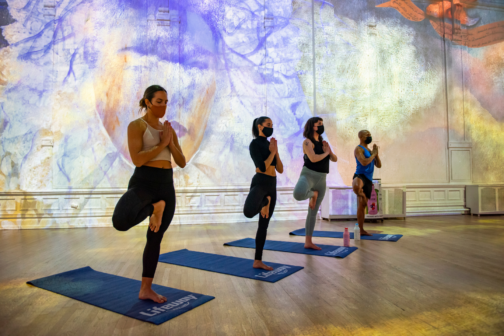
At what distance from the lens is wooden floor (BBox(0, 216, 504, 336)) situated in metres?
2.04

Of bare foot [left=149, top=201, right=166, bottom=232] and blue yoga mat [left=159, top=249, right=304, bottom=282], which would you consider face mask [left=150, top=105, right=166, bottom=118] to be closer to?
bare foot [left=149, top=201, right=166, bottom=232]

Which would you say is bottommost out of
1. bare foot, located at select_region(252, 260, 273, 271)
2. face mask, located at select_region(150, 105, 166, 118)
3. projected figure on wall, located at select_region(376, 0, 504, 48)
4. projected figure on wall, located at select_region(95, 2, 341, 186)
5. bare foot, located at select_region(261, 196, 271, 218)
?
bare foot, located at select_region(252, 260, 273, 271)

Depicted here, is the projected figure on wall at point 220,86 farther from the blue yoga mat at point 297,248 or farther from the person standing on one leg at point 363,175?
the blue yoga mat at point 297,248

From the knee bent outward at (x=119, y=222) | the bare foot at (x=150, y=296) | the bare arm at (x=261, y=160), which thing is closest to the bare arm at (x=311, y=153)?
the bare arm at (x=261, y=160)

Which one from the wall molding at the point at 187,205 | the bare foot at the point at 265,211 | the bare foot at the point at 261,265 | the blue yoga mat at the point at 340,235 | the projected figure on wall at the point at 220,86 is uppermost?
the projected figure on wall at the point at 220,86

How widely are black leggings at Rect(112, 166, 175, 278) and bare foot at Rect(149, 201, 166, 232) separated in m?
0.02

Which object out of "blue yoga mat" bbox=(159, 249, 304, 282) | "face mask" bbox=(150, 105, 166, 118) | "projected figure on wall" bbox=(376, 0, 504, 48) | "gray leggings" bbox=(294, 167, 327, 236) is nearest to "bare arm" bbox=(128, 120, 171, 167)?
"face mask" bbox=(150, 105, 166, 118)

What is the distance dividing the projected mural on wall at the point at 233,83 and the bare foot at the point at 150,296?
4.72 meters

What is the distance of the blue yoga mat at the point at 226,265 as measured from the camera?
10.3 ft

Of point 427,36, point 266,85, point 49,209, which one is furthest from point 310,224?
point 427,36

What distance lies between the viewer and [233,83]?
7426mm

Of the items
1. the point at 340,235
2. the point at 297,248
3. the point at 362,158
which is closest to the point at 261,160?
the point at 297,248

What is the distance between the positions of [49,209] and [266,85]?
193 inches

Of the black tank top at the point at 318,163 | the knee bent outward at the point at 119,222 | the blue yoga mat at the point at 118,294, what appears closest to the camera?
the knee bent outward at the point at 119,222
